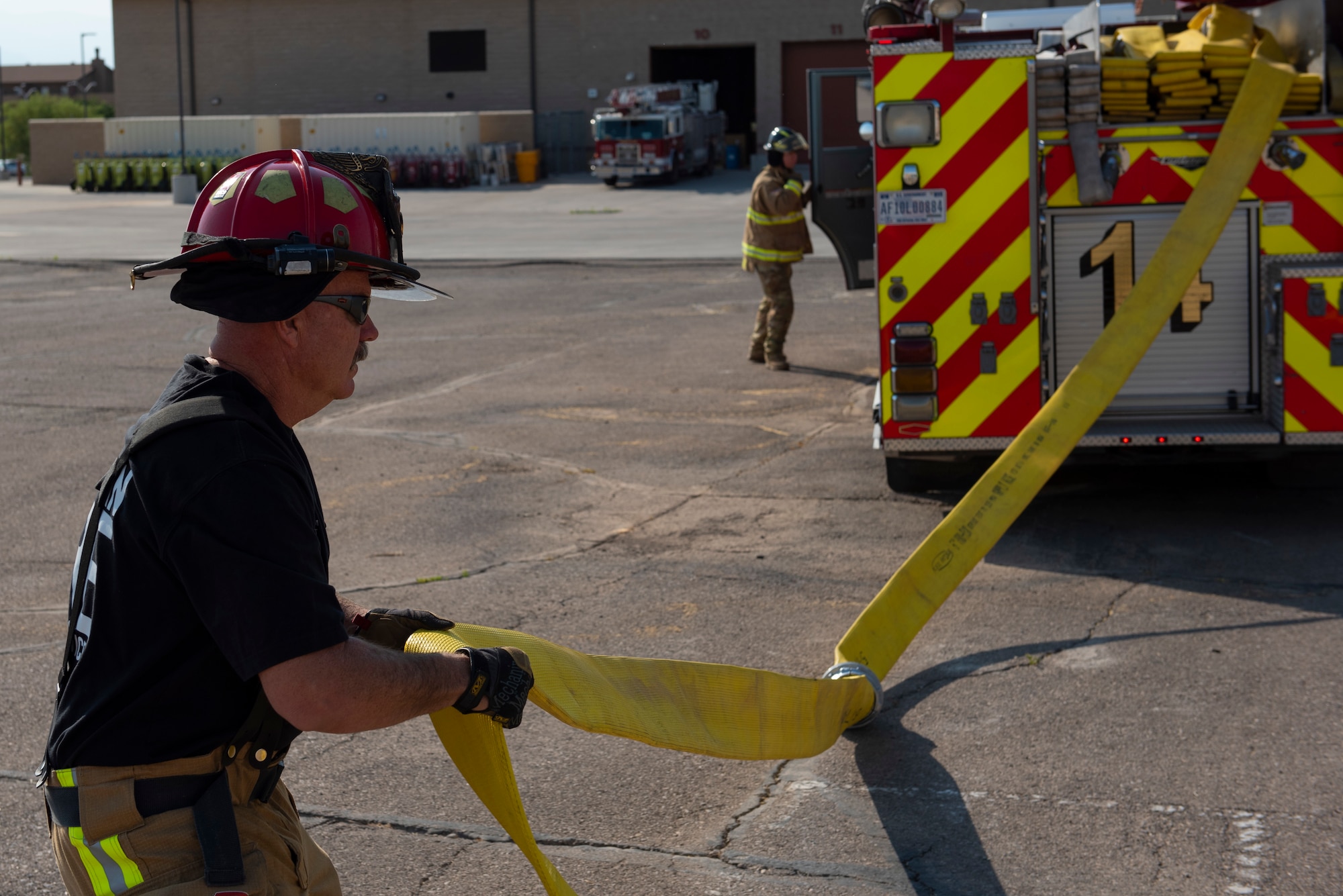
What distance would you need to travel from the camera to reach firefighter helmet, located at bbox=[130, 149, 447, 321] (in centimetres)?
224

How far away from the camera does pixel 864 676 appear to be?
4691 mm

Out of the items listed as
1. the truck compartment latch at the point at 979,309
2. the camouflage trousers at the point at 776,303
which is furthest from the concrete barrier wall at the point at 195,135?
the truck compartment latch at the point at 979,309

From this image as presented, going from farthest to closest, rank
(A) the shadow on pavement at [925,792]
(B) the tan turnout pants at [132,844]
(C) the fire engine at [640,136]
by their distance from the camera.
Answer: (C) the fire engine at [640,136] → (A) the shadow on pavement at [925,792] → (B) the tan turnout pants at [132,844]

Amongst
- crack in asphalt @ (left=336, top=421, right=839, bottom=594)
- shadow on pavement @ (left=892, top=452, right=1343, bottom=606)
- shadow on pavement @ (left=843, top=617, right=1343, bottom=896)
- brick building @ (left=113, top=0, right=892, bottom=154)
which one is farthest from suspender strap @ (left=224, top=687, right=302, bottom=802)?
brick building @ (left=113, top=0, right=892, bottom=154)

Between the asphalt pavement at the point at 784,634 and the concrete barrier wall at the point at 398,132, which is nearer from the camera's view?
the asphalt pavement at the point at 784,634

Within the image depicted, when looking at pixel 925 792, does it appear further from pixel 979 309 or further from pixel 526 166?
pixel 526 166

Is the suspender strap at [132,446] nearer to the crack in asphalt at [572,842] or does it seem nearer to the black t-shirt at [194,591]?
the black t-shirt at [194,591]

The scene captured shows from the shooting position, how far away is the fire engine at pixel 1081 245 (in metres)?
7.02

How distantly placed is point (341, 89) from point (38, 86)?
258 feet

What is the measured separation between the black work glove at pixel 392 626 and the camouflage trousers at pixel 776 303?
1020 centimetres

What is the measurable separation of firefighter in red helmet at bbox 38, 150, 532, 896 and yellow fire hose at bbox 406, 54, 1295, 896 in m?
0.44

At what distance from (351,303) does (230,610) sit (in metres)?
0.60

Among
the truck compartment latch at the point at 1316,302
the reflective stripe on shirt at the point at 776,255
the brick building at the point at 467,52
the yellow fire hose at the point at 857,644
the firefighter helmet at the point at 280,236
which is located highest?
the brick building at the point at 467,52

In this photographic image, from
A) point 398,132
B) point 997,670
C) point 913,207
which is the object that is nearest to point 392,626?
point 997,670
